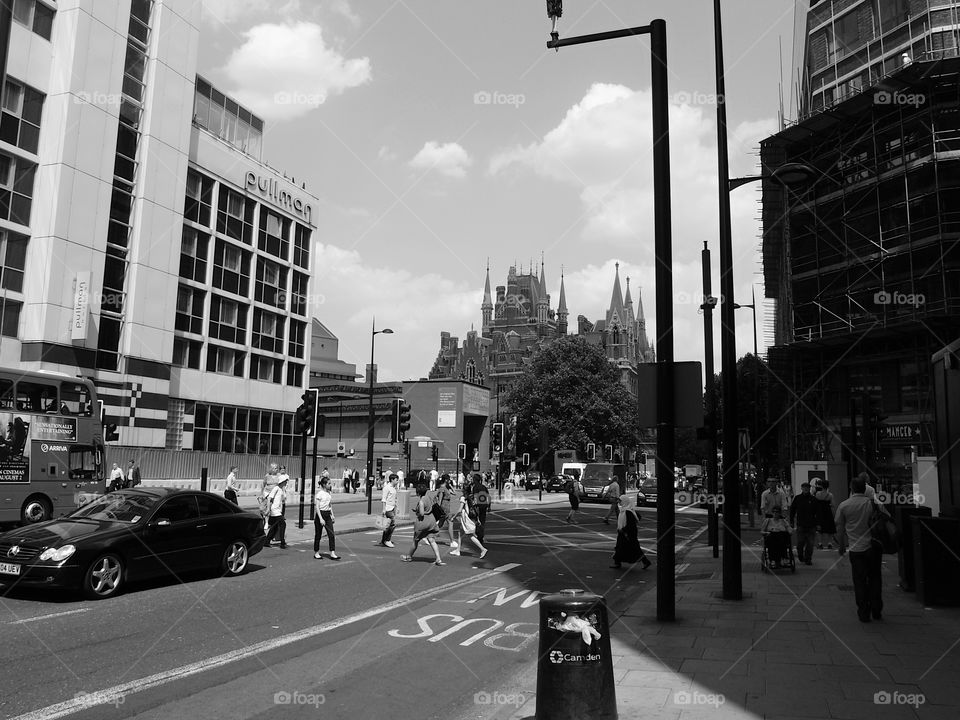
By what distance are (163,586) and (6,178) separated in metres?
25.7

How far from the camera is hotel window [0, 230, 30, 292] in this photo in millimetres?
29828

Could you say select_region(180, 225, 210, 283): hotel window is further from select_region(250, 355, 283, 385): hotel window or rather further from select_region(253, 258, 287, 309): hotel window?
select_region(250, 355, 283, 385): hotel window

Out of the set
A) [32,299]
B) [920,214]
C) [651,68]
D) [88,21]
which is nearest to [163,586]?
[651,68]

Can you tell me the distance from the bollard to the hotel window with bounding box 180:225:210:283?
39059 mm

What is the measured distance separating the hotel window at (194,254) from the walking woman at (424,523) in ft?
98.3

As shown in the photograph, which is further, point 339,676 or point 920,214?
point 920,214

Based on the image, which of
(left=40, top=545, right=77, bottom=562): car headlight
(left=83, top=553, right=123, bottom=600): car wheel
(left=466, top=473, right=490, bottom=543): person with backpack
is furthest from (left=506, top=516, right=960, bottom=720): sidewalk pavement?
→ (left=466, top=473, right=490, bottom=543): person with backpack

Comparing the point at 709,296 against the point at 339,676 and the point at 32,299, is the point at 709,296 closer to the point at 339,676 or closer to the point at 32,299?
the point at 339,676

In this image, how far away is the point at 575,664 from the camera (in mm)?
4848

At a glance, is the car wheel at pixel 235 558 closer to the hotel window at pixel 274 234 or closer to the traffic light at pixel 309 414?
the traffic light at pixel 309 414

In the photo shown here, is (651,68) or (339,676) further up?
(651,68)

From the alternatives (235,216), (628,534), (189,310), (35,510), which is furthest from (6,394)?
(235,216)

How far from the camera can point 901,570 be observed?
11.8 m

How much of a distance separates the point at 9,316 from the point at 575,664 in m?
32.1
